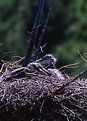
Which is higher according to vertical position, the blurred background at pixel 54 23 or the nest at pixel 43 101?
the blurred background at pixel 54 23

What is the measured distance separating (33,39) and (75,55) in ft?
46.5

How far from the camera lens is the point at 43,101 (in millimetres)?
5805

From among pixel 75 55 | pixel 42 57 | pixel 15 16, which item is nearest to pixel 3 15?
pixel 15 16

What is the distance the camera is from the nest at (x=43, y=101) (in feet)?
19.1

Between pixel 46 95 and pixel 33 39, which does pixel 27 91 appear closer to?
pixel 46 95

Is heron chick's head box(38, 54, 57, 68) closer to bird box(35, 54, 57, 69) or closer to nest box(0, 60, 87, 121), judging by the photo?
bird box(35, 54, 57, 69)

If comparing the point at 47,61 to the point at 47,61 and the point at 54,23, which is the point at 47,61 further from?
the point at 54,23

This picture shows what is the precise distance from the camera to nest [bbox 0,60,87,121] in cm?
582

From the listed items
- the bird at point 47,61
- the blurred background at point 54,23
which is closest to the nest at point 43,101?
the bird at point 47,61

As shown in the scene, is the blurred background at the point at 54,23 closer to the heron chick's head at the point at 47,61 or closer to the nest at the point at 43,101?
the heron chick's head at the point at 47,61

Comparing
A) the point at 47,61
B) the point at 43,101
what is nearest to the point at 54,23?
the point at 47,61

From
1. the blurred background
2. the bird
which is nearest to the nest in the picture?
the bird

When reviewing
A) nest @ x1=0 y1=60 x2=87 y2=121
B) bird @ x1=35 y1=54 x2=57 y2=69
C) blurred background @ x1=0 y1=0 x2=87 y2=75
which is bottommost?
nest @ x1=0 y1=60 x2=87 y2=121

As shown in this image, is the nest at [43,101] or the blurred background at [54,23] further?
the blurred background at [54,23]
